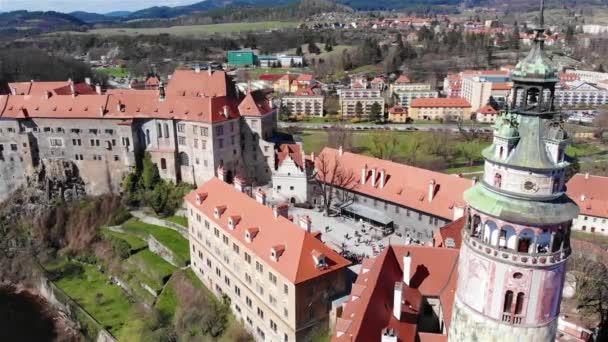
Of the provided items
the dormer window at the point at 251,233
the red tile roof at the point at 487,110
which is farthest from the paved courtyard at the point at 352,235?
the red tile roof at the point at 487,110

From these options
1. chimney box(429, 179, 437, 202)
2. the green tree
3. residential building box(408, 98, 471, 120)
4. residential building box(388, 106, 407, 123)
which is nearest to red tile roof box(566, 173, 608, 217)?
chimney box(429, 179, 437, 202)

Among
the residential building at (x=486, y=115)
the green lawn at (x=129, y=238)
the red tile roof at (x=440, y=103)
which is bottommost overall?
the green lawn at (x=129, y=238)

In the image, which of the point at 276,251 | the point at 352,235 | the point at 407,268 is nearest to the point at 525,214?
the point at 407,268

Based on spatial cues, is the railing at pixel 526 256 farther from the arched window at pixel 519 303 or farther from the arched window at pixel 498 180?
the arched window at pixel 498 180

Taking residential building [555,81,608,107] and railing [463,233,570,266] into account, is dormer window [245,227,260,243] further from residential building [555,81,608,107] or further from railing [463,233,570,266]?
residential building [555,81,608,107]

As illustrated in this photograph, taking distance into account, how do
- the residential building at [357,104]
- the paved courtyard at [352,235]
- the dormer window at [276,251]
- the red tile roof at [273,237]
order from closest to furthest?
the red tile roof at [273,237] → the dormer window at [276,251] → the paved courtyard at [352,235] → the residential building at [357,104]

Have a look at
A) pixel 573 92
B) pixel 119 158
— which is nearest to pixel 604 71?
pixel 573 92
